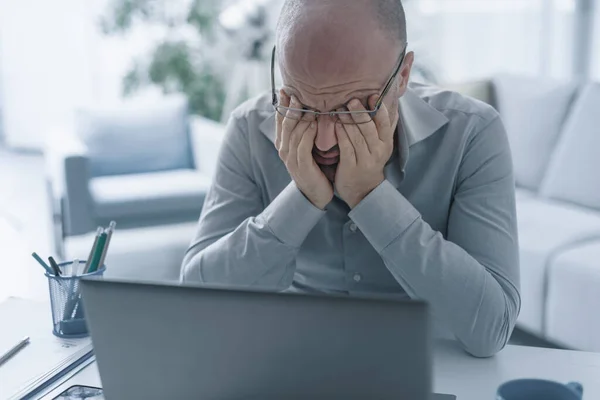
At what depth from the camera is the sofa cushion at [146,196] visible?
3262mm

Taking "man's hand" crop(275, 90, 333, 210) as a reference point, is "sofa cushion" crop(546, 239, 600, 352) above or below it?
below

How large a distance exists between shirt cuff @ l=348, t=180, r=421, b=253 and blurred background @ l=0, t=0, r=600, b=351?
1.27 m

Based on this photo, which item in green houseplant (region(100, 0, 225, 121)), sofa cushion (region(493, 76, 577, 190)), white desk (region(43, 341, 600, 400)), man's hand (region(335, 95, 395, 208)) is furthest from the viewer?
green houseplant (region(100, 0, 225, 121))

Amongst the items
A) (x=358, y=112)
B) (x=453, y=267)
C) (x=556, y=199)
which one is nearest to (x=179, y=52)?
(x=556, y=199)

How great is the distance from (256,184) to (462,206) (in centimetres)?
38

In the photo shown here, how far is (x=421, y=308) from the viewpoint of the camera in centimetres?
62

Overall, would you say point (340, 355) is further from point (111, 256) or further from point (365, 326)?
point (111, 256)

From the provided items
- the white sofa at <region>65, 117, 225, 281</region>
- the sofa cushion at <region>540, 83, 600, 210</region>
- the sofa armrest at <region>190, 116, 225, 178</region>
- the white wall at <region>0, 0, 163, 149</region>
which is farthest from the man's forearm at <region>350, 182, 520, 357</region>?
the white wall at <region>0, 0, 163, 149</region>

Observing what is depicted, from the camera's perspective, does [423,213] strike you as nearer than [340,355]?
No

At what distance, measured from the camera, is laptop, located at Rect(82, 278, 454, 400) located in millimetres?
646

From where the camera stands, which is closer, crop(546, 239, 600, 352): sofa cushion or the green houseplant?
crop(546, 239, 600, 352): sofa cushion

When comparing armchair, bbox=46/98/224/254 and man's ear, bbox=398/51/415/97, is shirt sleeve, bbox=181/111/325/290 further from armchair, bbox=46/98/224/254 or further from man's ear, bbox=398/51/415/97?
armchair, bbox=46/98/224/254

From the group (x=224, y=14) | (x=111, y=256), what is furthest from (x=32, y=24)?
(x=111, y=256)

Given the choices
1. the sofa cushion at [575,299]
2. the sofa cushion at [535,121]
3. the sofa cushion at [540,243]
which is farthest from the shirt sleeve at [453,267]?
the sofa cushion at [535,121]
